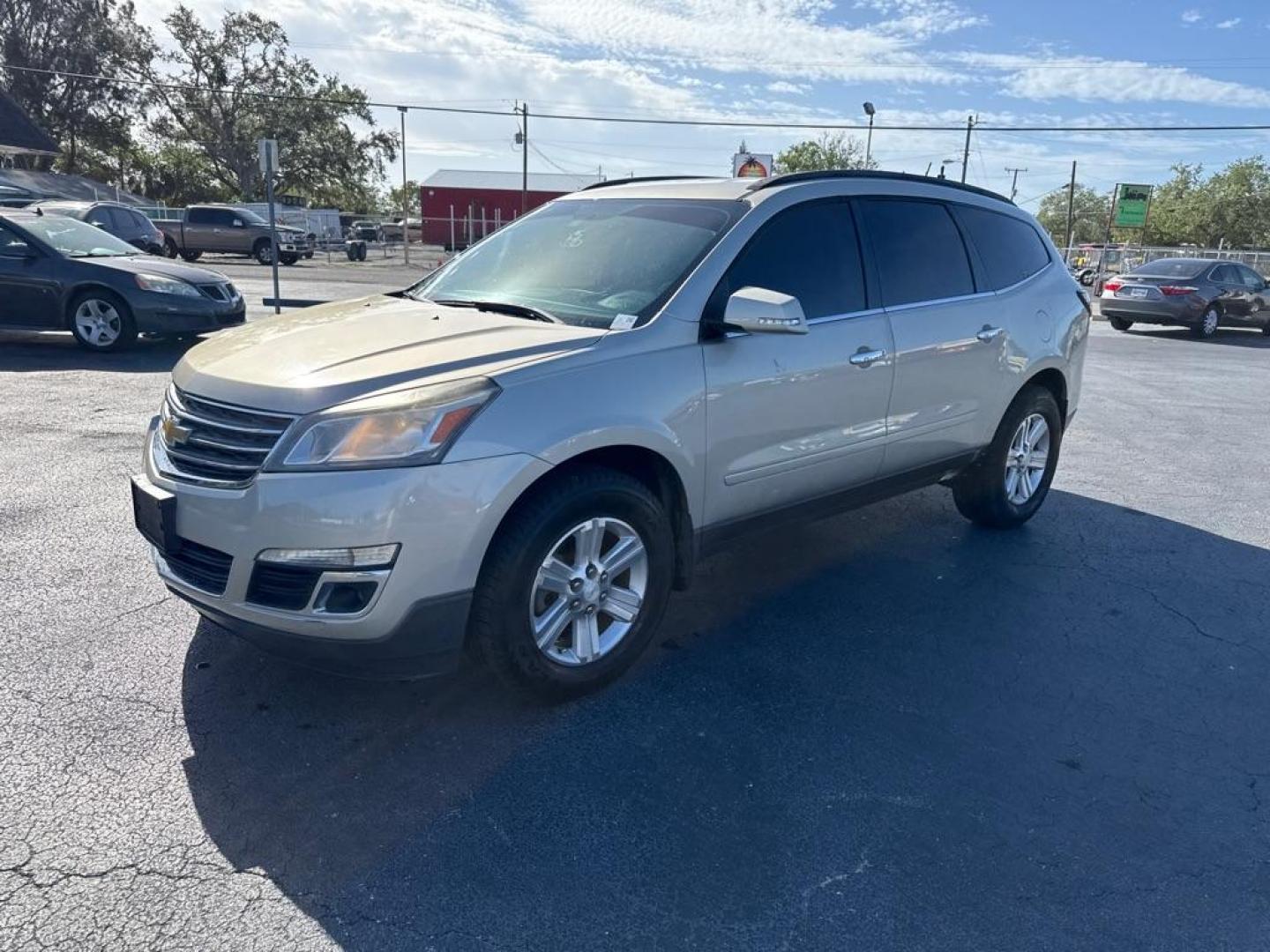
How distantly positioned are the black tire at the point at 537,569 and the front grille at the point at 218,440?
2.57 feet

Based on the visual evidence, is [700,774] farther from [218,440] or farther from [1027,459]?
[1027,459]

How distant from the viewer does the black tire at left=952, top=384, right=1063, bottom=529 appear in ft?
17.2

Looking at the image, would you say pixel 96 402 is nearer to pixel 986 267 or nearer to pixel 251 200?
pixel 986 267

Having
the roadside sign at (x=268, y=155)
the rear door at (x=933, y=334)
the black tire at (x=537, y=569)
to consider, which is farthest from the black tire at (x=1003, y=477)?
the roadside sign at (x=268, y=155)

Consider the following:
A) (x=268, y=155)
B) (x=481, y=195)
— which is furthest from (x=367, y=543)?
(x=481, y=195)

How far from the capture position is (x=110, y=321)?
392 inches

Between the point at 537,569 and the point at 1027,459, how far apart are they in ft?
11.9

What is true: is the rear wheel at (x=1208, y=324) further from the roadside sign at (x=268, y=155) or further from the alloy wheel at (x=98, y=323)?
the alloy wheel at (x=98, y=323)

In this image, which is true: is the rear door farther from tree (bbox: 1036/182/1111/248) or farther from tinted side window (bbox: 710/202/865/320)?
tree (bbox: 1036/182/1111/248)

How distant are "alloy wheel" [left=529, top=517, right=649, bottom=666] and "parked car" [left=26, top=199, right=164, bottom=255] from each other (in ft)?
59.8

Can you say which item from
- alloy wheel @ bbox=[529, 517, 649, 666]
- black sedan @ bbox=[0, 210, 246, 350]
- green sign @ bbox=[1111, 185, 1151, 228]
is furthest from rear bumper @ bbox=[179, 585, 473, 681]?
green sign @ bbox=[1111, 185, 1151, 228]

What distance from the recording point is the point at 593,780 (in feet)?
9.57

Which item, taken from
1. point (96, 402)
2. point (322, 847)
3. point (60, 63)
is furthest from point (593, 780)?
point (60, 63)

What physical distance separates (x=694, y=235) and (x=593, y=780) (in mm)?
2182
